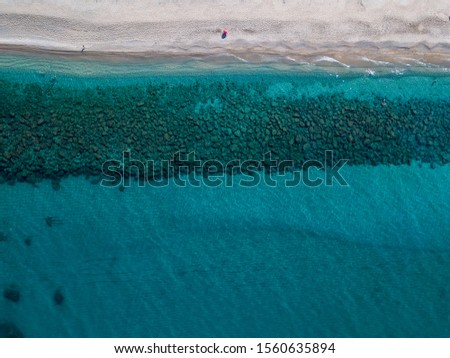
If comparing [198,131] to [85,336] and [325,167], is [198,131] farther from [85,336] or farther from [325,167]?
[85,336]

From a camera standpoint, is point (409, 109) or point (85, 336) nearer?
point (85, 336)

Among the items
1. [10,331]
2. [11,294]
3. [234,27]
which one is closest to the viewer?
[10,331]

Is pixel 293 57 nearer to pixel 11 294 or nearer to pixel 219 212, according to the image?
pixel 219 212

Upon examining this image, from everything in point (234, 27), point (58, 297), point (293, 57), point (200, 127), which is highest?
point (234, 27)

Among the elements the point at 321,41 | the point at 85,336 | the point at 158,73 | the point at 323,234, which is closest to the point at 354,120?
the point at 321,41

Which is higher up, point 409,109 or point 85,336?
point 409,109

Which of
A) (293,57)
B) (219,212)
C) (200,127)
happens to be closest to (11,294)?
(219,212)
